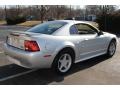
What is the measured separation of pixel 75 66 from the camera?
645 centimetres

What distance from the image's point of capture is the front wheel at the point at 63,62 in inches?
214

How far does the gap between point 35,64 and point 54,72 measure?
807 millimetres

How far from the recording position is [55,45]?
5.28 meters

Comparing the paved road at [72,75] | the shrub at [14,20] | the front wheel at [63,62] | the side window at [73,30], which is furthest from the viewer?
the shrub at [14,20]

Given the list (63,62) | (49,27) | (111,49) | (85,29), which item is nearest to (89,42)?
(85,29)

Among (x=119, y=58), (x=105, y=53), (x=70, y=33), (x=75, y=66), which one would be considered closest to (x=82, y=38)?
(x=70, y=33)

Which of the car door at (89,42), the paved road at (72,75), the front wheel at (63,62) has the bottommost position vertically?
the paved road at (72,75)

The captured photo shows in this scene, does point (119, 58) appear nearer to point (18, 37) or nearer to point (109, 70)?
point (109, 70)

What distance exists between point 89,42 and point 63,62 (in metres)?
1.21

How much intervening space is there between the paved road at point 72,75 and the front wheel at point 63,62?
0.59 ft

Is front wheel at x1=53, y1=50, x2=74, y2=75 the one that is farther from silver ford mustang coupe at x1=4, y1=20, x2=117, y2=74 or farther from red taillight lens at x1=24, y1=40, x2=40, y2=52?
red taillight lens at x1=24, y1=40, x2=40, y2=52

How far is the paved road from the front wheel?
0.59 ft

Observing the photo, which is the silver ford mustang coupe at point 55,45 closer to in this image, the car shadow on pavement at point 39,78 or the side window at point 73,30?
the side window at point 73,30

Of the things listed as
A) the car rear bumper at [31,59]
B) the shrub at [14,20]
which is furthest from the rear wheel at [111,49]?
the shrub at [14,20]
